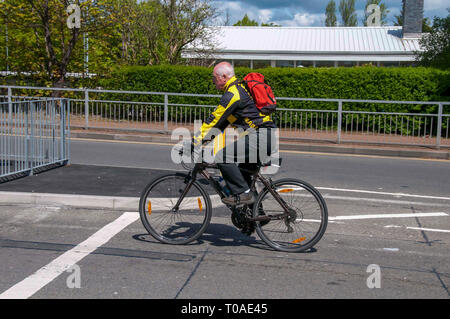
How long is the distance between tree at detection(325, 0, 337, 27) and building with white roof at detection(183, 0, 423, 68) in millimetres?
54597

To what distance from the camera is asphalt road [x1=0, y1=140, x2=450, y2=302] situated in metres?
4.81

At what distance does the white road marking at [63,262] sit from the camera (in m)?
4.67

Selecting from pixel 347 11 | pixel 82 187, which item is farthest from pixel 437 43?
pixel 347 11

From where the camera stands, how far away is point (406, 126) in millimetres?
15266

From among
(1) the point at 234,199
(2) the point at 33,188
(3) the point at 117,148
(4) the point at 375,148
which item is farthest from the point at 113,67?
(1) the point at 234,199

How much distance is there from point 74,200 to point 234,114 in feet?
9.88

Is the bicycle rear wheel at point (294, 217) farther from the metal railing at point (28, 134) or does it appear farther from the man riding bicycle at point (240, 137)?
the metal railing at point (28, 134)

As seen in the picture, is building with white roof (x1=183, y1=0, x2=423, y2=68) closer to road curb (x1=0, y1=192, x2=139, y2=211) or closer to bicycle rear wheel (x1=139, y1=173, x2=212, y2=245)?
road curb (x1=0, y1=192, x2=139, y2=211)

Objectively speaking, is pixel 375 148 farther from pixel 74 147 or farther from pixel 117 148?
pixel 74 147

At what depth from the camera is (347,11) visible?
3610 inches

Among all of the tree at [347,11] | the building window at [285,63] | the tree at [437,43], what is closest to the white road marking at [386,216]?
the tree at [437,43]
